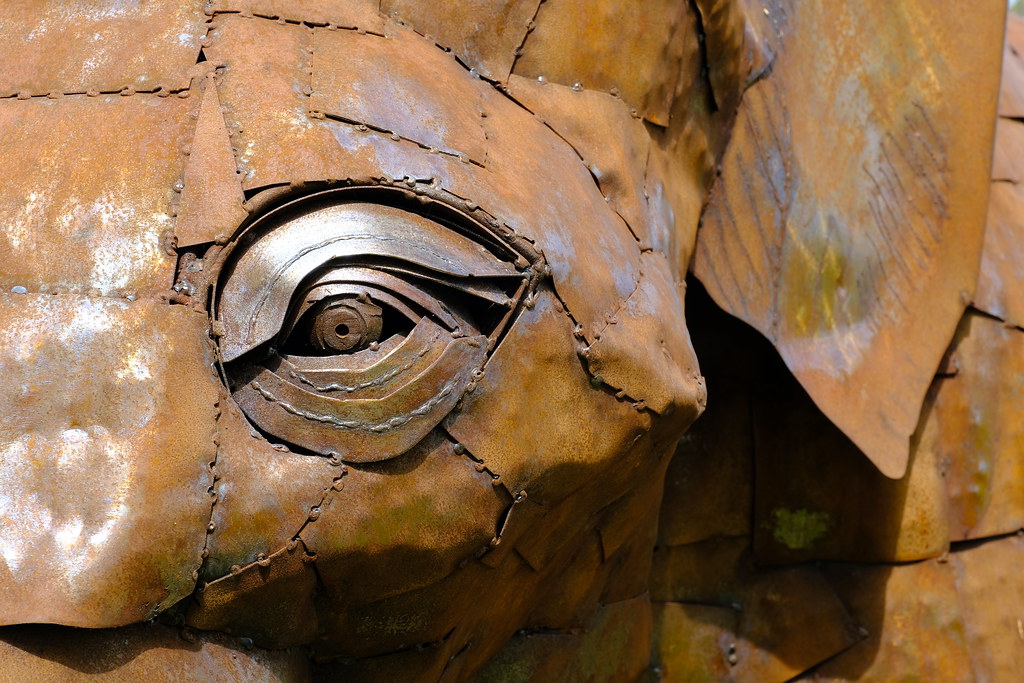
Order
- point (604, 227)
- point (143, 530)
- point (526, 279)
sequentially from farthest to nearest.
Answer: point (604, 227)
point (526, 279)
point (143, 530)

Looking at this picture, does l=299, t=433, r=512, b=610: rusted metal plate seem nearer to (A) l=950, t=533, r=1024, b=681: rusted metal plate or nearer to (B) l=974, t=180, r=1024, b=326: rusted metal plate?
(A) l=950, t=533, r=1024, b=681: rusted metal plate

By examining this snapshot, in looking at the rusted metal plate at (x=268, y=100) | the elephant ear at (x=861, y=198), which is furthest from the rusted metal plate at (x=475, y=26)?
the elephant ear at (x=861, y=198)

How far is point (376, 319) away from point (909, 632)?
170 centimetres

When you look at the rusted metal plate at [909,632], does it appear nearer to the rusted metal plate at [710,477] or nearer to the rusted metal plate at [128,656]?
the rusted metal plate at [710,477]

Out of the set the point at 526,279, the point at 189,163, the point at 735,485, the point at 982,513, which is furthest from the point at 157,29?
the point at 982,513

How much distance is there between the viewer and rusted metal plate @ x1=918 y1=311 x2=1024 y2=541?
285 centimetres

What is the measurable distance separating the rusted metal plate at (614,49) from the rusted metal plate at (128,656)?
3.26 ft

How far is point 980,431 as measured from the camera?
9.45 ft

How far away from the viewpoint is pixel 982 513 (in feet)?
9.46

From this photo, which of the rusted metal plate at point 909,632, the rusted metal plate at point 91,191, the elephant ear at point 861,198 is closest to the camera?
the rusted metal plate at point 91,191

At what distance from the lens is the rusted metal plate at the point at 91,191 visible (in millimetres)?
1563

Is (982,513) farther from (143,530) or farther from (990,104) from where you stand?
(143,530)

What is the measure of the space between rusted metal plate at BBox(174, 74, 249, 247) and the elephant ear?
1161 mm

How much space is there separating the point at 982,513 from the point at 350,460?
71.0 inches
